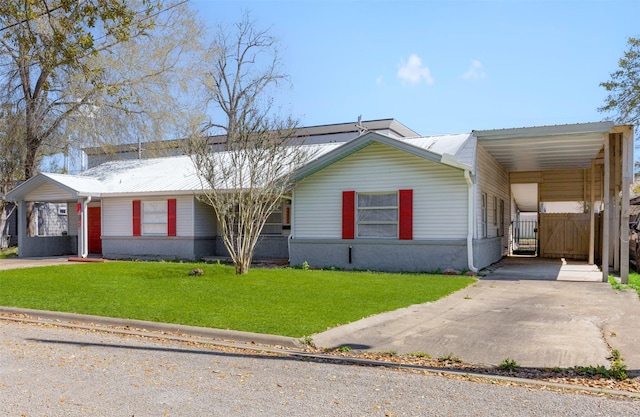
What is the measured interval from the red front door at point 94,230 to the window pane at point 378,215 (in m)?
13.3

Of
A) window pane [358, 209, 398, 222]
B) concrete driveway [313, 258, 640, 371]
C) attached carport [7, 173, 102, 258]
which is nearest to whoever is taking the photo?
concrete driveway [313, 258, 640, 371]

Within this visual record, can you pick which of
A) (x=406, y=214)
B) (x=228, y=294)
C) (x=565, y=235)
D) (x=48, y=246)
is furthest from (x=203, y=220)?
(x=565, y=235)

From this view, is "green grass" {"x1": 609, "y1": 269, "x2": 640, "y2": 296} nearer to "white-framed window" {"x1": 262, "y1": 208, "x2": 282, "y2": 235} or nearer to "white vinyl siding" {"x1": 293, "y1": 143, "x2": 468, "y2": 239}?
"white vinyl siding" {"x1": 293, "y1": 143, "x2": 468, "y2": 239}

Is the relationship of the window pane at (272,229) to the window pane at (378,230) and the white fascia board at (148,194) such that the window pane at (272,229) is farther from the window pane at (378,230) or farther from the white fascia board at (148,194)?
the window pane at (378,230)

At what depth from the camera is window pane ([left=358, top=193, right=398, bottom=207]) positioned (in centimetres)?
1648

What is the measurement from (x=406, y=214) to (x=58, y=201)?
15708mm

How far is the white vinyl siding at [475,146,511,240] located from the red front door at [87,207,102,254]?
1662 centimetres

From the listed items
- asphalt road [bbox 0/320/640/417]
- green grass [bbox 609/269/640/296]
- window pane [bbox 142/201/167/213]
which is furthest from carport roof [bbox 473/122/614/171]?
window pane [bbox 142/201/167/213]

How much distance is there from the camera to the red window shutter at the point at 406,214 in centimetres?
1597

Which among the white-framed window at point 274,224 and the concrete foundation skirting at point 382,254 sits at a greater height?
the white-framed window at point 274,224

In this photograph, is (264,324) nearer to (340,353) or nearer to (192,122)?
(340,353)

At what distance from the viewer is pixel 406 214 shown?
16016mm

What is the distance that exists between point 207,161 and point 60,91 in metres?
14.5

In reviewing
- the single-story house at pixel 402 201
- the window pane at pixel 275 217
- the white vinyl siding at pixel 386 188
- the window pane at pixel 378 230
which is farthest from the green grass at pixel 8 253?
the window pane at pixel 378 230
